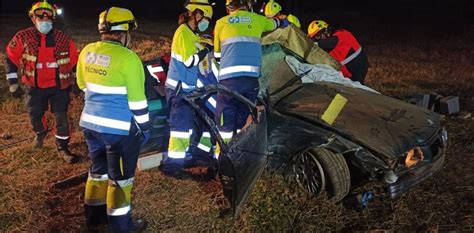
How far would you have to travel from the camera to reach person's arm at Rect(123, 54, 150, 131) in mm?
3379

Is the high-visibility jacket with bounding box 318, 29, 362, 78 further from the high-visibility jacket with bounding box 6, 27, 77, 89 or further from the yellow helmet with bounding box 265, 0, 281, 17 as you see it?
the high-visibility jacket with bounding box 6, 27, 77, 89

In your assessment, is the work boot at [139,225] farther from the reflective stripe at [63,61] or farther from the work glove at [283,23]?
the work glove at [283,23]

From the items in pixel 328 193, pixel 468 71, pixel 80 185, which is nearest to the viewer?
pixel 328 193

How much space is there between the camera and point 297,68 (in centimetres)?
501

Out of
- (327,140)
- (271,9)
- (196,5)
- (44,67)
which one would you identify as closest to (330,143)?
(327,140)

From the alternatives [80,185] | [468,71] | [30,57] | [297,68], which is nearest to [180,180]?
[80,185]

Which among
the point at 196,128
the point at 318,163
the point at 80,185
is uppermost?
the point at 318,163

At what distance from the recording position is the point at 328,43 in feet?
20.4

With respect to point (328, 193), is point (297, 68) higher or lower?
higher

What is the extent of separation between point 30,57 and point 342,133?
3.50 m

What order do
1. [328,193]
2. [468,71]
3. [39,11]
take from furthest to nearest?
[468,71] < [39,11] < [328,193]

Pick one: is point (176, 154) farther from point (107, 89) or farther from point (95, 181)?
point (107, 89)

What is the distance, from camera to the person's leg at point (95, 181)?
3.64m

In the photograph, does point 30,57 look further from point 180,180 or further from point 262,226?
point 262,226
